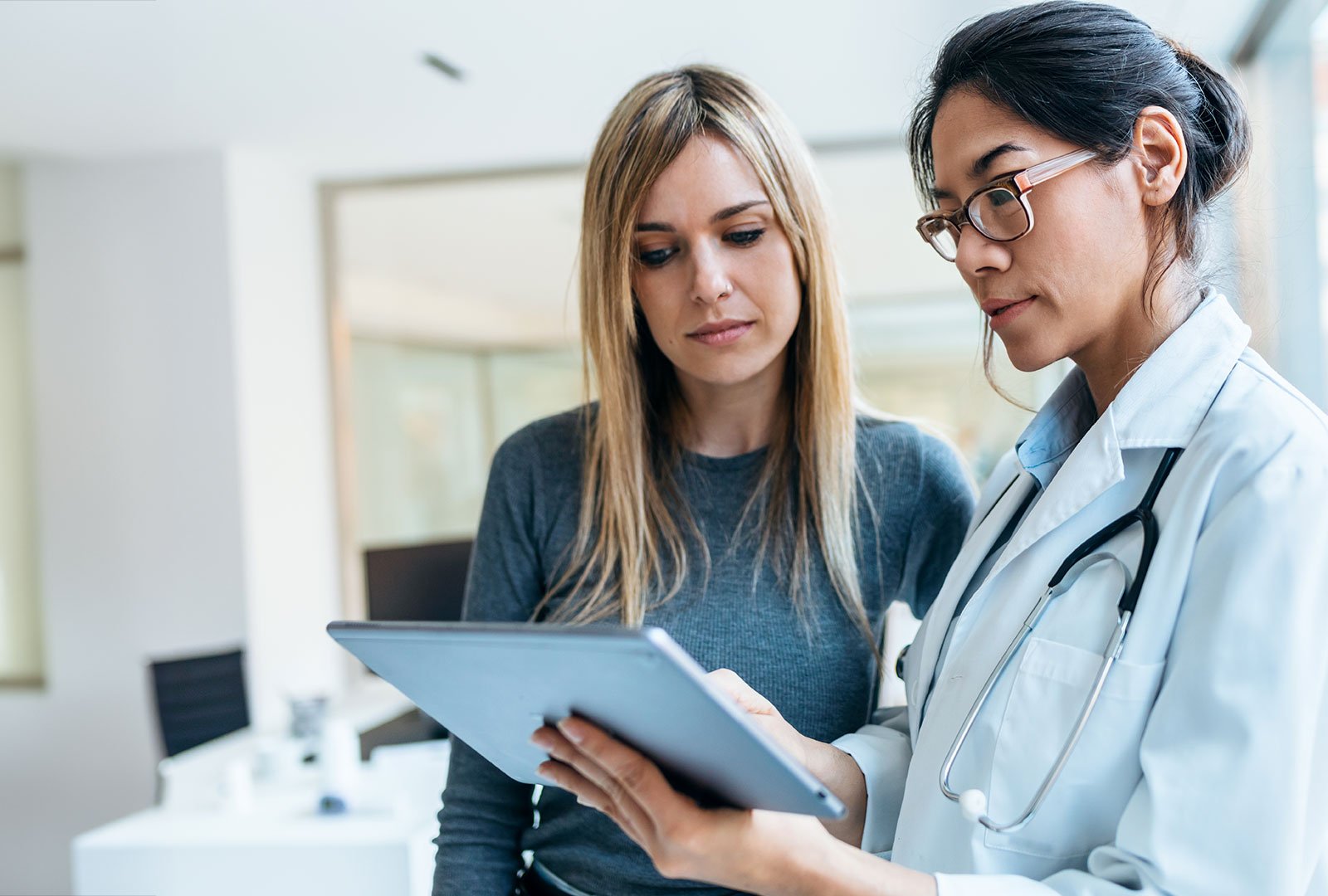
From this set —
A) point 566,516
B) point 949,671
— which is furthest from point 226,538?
point 949,671

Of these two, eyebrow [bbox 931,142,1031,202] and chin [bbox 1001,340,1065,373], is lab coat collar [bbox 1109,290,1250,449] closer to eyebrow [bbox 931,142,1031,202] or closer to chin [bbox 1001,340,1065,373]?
chin [bbox 1001,340,1065,373]

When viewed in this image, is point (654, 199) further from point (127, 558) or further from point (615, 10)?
point (127, 558)

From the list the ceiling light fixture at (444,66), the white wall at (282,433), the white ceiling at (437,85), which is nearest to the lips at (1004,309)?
the white ceiling at (437,85)

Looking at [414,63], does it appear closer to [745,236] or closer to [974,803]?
[745,236]

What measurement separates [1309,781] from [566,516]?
0.79 meters

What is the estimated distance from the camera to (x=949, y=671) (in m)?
1.03

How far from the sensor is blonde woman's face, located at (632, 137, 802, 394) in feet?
4.03

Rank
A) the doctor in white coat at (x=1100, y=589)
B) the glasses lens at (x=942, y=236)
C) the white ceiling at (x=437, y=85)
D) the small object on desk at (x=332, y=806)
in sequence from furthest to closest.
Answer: the white ceiling at (x=437, y=85)
the small object on desk at (x=332, y=806)
the glasses lens at (x=942, y=236)
the doctor in white coat at (x=1100, y=589)

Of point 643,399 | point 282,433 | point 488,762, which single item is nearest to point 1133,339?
point 643,399

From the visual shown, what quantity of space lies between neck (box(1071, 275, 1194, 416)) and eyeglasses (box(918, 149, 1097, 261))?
13 centimetres

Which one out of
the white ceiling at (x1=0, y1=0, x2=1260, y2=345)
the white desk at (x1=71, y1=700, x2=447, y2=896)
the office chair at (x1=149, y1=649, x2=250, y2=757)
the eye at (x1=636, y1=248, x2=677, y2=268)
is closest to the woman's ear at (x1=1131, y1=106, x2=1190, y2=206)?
the eye at (x1=636, y1=248, x2=677, y2=268)

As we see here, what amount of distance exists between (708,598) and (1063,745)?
0.48 metres

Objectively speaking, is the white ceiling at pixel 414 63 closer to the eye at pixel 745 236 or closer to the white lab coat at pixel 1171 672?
the eye at pixel 745 236

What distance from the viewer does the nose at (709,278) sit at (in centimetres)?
121
